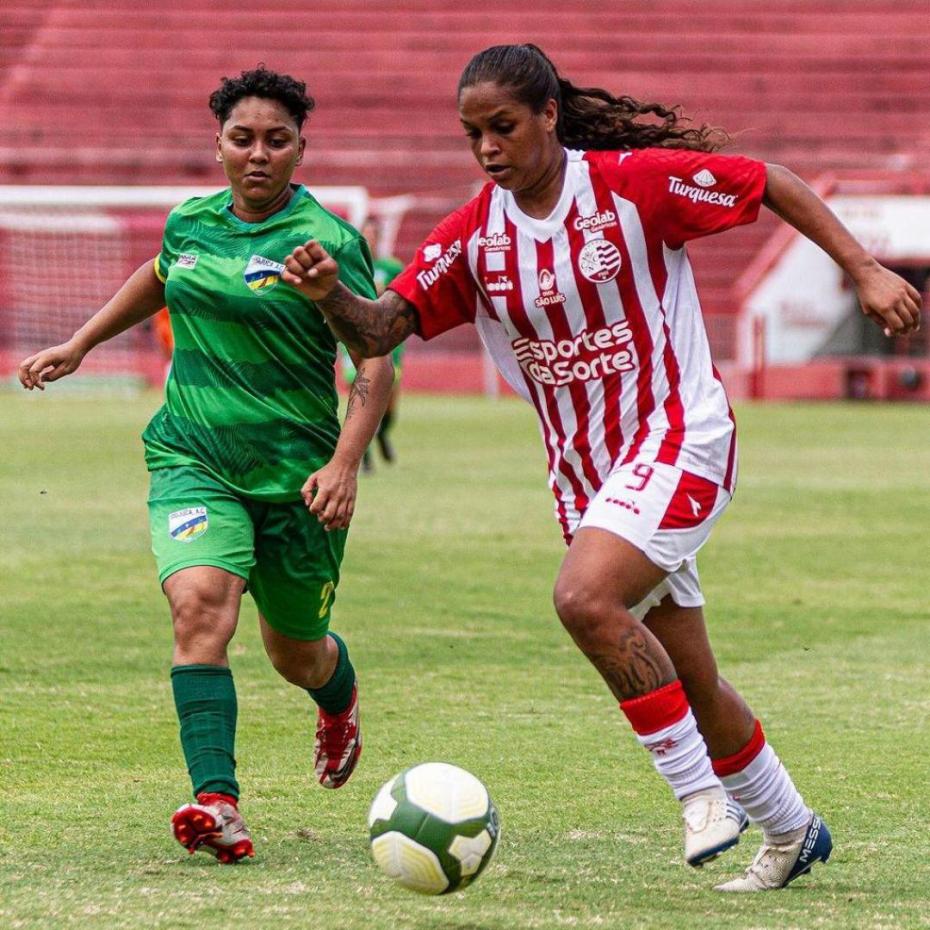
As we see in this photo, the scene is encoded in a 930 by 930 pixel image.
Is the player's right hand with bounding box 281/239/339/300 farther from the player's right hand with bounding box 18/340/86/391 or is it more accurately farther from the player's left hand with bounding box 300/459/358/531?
the player's right hand with bounding box 18/340/86/391

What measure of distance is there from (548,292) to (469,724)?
250cm

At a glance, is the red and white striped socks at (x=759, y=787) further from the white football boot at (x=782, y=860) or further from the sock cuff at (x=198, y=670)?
the sock cuff at (x=198, y=670)

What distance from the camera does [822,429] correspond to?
2314 centimetres

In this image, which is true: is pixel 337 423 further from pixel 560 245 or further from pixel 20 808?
pixel 20 808

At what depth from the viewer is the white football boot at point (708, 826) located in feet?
14.3

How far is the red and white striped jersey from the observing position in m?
4.70

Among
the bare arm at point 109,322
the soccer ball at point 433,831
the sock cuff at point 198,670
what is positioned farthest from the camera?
the bare arm at point 109,322

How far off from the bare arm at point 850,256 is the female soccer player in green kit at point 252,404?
125 cm

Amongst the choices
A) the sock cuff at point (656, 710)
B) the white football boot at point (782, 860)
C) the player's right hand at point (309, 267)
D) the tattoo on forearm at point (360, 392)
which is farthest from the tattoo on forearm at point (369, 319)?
the white football boot at point (782, 860)

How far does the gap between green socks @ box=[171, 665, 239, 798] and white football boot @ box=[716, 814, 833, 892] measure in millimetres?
1310

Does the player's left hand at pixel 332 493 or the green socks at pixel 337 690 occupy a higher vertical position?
the player's left hand at pixel 332 493

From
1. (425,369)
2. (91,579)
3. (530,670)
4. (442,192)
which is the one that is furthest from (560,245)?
(442,192)

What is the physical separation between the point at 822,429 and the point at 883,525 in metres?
9.99

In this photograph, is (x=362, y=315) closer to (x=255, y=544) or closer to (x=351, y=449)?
(x=351, y=449)
